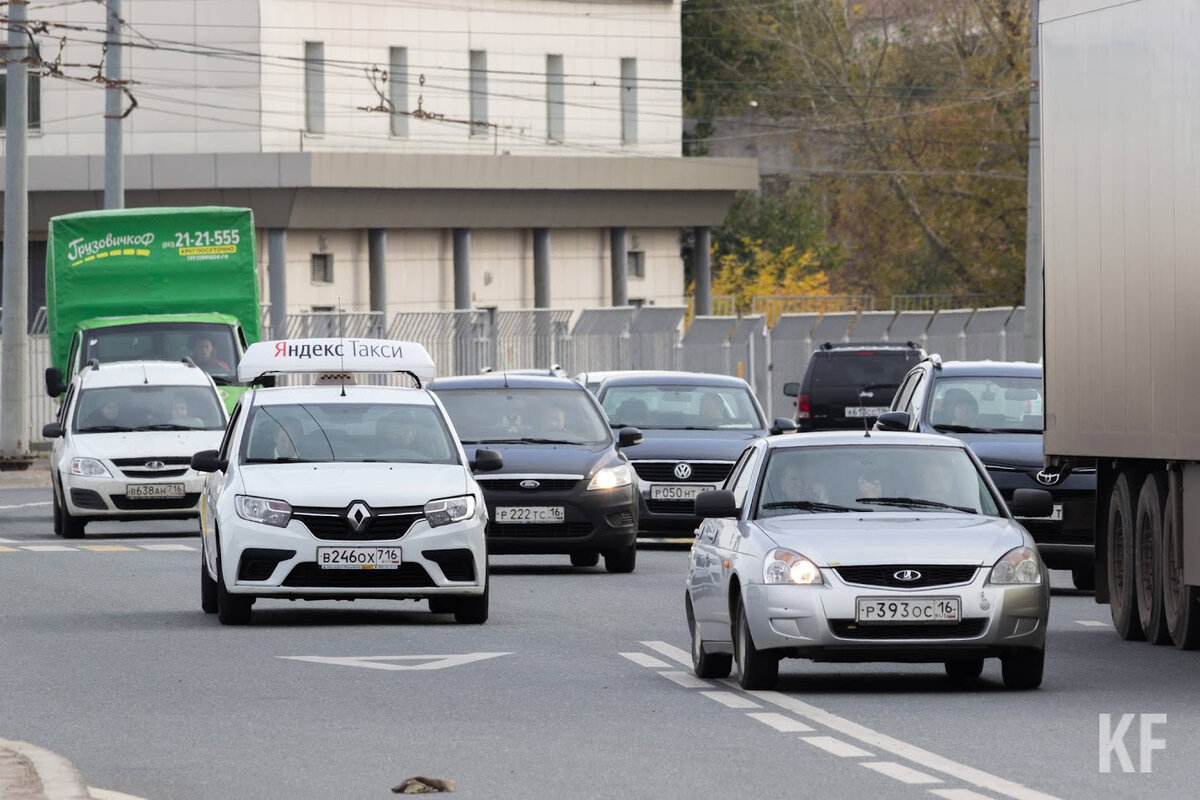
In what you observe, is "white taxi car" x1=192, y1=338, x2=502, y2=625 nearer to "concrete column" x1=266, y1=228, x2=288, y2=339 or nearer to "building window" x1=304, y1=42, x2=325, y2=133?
"concrete column" x1=266, y1=228, x2=288, y2=339

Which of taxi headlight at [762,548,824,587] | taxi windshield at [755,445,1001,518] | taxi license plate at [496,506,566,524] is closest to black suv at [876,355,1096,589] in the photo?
taxi license plate at [496,506,566,524]

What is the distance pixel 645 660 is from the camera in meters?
16.0

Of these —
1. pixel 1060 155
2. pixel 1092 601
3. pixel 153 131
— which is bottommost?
pixel 1092 601

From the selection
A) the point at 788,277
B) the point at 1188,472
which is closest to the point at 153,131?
the point at 788,277

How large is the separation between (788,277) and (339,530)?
2768 inches

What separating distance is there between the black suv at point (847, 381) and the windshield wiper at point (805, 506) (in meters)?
22.7

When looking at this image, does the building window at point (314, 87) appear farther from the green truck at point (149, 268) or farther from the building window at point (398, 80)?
the green truck at point (149, 268)

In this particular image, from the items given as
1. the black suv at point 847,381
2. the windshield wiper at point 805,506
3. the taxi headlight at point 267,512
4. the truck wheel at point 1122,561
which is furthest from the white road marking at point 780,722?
the black suv at point 847,381

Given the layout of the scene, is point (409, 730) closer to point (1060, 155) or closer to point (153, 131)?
point (1060, 155)

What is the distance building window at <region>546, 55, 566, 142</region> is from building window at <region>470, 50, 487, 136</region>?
86.9 inches

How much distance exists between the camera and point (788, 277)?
87.7 metres

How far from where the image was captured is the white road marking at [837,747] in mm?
11547

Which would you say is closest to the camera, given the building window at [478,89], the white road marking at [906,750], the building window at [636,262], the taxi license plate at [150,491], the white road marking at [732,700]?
the white road marking at [906,750]

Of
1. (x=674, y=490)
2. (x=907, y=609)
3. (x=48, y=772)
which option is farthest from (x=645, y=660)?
(x=674, y=490)
